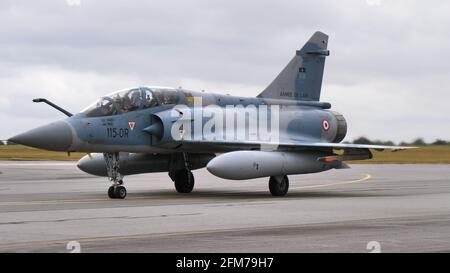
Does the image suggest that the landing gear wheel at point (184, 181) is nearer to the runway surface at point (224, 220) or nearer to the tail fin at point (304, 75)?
the runway surface at point (224, 220)

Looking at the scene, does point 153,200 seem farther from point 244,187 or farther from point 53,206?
point 244,187

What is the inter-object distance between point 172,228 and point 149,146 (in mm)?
8145

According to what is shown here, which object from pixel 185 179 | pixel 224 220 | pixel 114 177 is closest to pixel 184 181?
pixel 185 179

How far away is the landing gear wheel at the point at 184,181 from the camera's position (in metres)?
23.2

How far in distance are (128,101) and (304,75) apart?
6833 millimetres

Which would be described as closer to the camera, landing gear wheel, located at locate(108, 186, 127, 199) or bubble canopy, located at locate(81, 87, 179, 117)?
landing gear wheel, located at locate(108, 186, 127, 199)

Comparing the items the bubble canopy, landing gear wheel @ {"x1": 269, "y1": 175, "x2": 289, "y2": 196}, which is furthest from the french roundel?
the bubble canopy

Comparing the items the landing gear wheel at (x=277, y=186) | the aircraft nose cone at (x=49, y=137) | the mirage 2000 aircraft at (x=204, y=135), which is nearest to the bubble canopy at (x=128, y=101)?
the mirage 2000 aircraft at (x=204, y=135)

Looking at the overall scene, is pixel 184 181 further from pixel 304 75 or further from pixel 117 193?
pixel 304 75

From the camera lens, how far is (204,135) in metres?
21.8

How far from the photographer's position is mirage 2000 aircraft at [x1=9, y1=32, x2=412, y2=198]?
20016mm

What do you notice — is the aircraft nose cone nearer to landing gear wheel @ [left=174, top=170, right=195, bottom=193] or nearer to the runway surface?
the runway surface

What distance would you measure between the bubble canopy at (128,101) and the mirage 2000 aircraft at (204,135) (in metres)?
0.02

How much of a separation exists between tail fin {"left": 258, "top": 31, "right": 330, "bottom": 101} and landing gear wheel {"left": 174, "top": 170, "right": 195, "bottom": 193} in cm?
339
